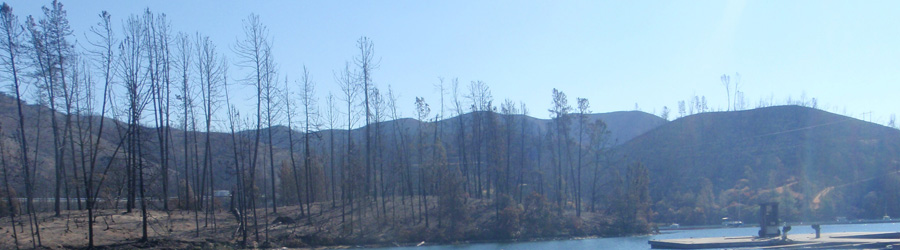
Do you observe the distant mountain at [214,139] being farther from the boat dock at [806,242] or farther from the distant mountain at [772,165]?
the boat dock at [806,242]

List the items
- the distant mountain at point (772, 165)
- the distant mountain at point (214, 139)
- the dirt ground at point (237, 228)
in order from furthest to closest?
the distant mountain at point (772, 165) < the distant mountain at point (214, 139) < the dirt ground at point (237, 228)

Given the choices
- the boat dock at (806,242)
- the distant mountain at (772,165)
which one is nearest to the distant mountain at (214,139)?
the distant mountain at (772,165)

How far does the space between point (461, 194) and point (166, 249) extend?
24901mm

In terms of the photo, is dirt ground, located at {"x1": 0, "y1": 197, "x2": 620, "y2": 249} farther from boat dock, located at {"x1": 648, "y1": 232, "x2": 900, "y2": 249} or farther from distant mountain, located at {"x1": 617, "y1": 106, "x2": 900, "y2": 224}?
distant mountain, located at {"x1": 617, "y1": 106, "x2": 900, "y2": 224}

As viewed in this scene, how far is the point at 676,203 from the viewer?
8525 centimetres

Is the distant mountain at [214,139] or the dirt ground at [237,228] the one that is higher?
the distant mountain at [214,139]

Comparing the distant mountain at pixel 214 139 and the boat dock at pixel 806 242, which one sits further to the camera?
the distant mountain at pixel 214 139

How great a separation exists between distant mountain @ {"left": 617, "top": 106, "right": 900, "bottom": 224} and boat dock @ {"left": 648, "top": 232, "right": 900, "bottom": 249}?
3919 cm

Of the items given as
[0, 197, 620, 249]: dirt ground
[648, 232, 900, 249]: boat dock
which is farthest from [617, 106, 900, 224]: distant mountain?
[648, 232, 900, 249]: boat dock

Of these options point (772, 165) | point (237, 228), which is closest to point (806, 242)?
point (237, 228)

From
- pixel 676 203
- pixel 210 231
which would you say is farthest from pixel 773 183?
pixel 210 231

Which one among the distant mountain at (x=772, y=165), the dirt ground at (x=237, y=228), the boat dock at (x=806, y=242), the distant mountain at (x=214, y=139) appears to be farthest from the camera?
the distant mountain at (x=772, y=165)

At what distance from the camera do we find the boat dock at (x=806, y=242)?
34156mm

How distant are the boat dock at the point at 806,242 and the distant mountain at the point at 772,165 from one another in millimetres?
39189
